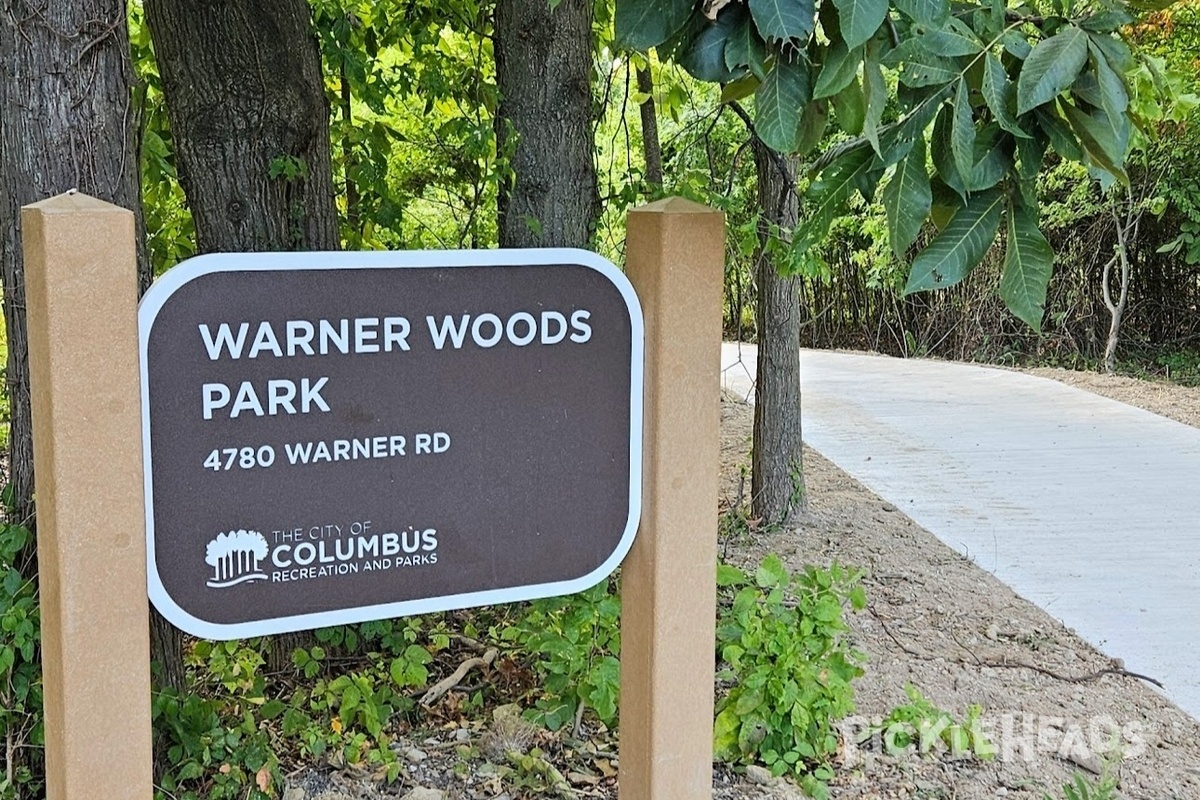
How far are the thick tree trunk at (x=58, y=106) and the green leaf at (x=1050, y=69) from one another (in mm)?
1960

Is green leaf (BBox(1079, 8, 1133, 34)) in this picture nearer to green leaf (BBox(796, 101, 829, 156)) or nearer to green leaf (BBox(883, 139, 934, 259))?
green leaf (BBox(883, 139, 934, 259))

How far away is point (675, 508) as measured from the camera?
220 centimetres

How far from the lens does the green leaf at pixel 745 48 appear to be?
5.77 ft

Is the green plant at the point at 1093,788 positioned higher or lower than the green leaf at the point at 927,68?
lower

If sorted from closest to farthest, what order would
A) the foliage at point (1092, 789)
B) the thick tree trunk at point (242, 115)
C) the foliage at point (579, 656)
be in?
the foliage at point (1092, 789) < the foliage at point (579, 656) < the thick tree trunk at point (242, 115)

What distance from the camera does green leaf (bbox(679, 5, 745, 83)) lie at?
178cm

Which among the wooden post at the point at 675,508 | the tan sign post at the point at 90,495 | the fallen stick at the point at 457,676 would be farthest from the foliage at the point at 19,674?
the wooden post at the point at 675,508

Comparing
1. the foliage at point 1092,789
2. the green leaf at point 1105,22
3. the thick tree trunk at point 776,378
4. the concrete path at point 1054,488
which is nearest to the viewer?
the green leaf at point 1105,22

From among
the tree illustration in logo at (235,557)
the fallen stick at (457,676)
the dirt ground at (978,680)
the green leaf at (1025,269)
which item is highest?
the green leaf at (1025,269)

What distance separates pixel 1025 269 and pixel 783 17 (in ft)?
1.80

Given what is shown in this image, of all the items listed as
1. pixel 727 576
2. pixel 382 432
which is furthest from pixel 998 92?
pixel 727 576

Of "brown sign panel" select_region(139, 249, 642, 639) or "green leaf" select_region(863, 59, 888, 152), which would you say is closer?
"green leaf" select_region(863, 59, 888, 152)

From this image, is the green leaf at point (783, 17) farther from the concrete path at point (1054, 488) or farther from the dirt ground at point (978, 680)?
the concrete path at point (1054, 488)

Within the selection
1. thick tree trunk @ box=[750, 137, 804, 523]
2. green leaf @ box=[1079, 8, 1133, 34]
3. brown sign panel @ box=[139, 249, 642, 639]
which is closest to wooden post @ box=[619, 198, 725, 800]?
brown sign panel @ box=[139, 249, 642, 639]
